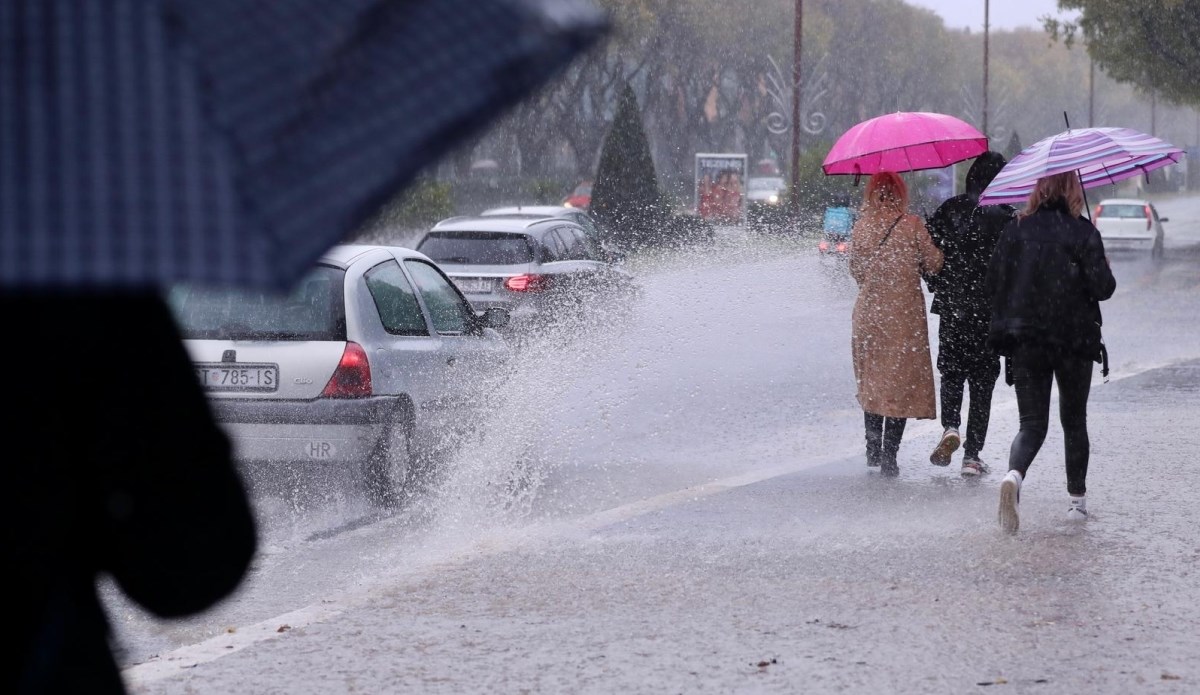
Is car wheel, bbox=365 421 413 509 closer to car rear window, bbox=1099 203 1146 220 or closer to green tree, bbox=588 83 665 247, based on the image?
green tree, bbox=588 83 665 247

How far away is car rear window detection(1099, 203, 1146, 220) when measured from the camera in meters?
37.4

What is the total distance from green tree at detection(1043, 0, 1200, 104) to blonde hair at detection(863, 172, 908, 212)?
127 ft

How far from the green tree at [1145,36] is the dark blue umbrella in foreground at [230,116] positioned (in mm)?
46088

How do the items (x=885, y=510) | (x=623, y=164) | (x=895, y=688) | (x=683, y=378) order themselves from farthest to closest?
1. (x=623, y=164)
2. (x=683, y=378)
3. (x=885, y=510)
4. (x=895, y=688)

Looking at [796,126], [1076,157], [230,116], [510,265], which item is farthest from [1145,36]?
[230,116]

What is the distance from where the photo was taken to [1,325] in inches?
60.3

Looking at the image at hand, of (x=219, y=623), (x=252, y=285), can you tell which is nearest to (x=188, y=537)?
(x=252, y=285)

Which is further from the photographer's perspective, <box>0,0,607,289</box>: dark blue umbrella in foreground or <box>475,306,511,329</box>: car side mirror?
<box>475,306,511,329</box>: car side mirror

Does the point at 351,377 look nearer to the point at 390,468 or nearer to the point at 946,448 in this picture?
the point at 390,468

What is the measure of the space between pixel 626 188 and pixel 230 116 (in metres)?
36.4

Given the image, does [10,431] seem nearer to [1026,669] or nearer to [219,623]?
[1026,669]

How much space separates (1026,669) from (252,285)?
4033 millimetres

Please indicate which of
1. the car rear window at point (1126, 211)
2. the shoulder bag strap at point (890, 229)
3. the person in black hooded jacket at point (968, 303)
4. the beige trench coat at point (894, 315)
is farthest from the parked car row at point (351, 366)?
the car rear window at point (1126, 211)

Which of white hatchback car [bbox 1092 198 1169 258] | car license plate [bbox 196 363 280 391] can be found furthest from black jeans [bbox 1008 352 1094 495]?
white hatchback car [bbox 1092 198 1169 258]
